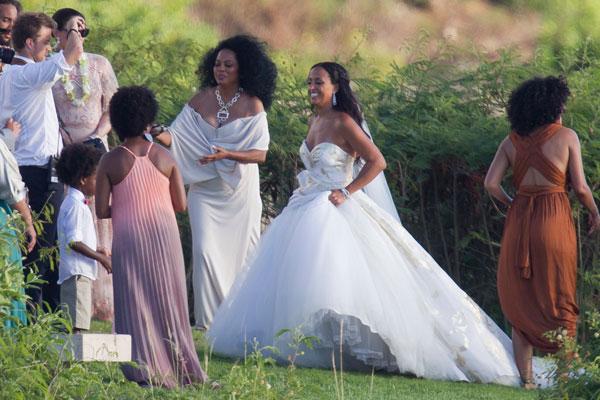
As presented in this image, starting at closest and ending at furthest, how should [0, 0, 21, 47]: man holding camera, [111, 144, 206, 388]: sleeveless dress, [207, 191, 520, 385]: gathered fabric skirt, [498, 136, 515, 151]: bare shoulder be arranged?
[111, 144, 206, 388]: sleeveless dress → [207, 191, 520, 385]: gathered fabric skirt → [498, 136, 515, 151]: bare shoulder → [0, 0, 21, 47]: man holding camera

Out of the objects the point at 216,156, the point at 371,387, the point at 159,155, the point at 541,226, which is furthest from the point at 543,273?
the point at 159,155

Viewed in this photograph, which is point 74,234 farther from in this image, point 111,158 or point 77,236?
point 111,158

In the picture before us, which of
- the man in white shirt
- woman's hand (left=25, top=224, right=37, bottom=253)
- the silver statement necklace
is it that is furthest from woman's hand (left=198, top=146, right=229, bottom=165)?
woman's hand (left=25, top=224, right=37, bottom=253)

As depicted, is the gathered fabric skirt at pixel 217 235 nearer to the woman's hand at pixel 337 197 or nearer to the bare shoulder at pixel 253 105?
the bare shoulder at pixel 253 105

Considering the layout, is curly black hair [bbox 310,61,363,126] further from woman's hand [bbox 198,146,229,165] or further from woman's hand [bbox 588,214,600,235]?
woman's hand [bbox 588,214,600,235]

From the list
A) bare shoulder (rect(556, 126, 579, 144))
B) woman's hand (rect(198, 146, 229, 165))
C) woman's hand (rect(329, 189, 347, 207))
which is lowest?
woman's hand (rect(329, 189, 347, 207))

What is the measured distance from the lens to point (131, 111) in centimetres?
800

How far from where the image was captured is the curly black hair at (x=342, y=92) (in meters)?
9.95

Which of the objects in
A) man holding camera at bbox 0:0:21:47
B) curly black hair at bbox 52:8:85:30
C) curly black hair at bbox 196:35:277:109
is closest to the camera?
curly black hair at bbox 52:8:85:30

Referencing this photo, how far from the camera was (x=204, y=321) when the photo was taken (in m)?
10.5

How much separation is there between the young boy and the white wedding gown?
823 mm

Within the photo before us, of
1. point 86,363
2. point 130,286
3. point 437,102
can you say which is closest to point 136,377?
point 130,286

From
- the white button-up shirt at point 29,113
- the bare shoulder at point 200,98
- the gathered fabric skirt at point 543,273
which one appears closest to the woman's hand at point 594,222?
the gathered fabric skirt at point 543,273

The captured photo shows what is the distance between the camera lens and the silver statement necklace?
10617mm
